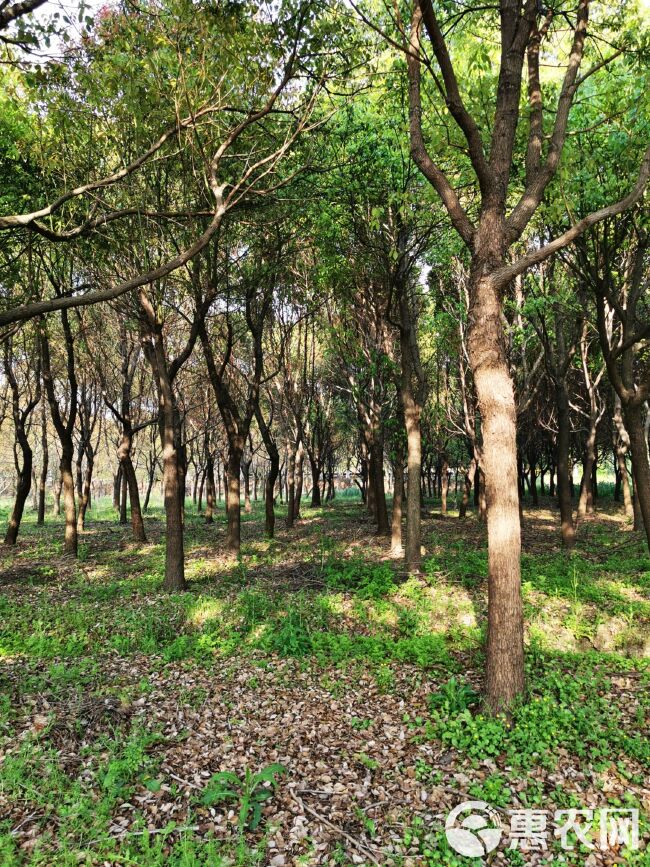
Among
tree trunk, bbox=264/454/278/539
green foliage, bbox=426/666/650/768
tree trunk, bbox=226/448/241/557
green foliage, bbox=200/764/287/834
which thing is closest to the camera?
green foliage, bbox=200/764/287/834

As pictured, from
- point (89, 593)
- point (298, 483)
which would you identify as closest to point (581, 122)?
point (89, 593)

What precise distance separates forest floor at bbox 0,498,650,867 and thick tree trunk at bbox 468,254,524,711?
467 mm

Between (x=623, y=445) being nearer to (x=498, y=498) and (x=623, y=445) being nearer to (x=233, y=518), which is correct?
(x=233, y=518)

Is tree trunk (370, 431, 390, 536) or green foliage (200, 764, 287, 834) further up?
tree trunk (370, 431, 390, 536)

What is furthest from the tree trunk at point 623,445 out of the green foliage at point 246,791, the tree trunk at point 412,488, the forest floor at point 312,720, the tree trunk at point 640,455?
the green foliage at point 246,791

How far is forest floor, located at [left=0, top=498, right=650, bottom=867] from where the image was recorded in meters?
4.07

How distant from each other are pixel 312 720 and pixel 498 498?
3.49m

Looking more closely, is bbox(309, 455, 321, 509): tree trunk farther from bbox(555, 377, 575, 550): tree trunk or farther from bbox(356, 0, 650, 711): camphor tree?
bbox(356, 0, 650, 711): camphor tree

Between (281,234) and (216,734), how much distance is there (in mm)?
11638

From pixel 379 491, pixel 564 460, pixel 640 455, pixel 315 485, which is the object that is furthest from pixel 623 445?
pixel 315 485

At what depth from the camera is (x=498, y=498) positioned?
5461 mm

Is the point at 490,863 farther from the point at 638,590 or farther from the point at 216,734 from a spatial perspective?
the point at 638,590

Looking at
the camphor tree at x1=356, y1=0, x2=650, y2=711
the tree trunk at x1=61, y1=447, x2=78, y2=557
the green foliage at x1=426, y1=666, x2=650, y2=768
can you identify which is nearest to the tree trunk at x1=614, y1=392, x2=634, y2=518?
the camphor tree at x1=356, y1=0, x2=650, y2=711

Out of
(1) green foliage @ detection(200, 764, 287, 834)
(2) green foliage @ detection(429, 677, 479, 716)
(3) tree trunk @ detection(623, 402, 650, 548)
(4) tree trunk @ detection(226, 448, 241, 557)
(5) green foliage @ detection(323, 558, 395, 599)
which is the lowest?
(1) green foliage @ detection(200, 764, 287, 834)
